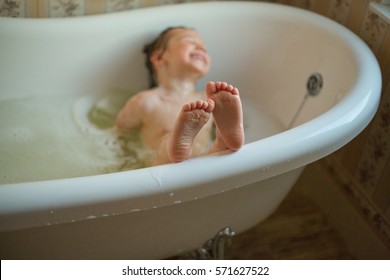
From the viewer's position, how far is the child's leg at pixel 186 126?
38.8 inches

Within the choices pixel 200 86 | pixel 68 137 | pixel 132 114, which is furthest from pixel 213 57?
pixel 68 137

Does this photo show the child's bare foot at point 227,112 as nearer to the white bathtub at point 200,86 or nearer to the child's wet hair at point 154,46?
the white bathtub at point 200,86

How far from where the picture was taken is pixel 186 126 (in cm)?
102

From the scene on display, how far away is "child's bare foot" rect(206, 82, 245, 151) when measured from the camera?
3.32ft

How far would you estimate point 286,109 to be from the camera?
1638 millimetres

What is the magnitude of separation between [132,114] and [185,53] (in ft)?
0.77

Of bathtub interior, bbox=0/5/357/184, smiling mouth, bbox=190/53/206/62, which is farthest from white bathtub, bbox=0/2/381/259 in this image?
smiling mouth, bbox=190/53/206/62

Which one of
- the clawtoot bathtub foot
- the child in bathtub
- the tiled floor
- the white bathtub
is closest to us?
the white bathtub

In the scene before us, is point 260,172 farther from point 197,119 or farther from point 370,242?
point 370,242

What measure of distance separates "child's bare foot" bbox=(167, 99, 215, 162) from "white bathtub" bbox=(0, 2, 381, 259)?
4cm

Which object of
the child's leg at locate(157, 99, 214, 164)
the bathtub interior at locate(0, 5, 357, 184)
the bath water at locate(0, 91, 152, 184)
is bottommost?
the bath water at locate(0, 91, 152, 184)

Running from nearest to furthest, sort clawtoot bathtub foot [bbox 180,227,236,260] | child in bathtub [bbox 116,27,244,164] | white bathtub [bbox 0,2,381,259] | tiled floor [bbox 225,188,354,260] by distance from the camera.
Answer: white bathtub [bbox 0,2,381,259]
clawtoot bathtub foot [bbox 180,227,236,260]
child in bathtub [bbox 116,27,244,164]
tiled floor [bbox 225,188,354,260]

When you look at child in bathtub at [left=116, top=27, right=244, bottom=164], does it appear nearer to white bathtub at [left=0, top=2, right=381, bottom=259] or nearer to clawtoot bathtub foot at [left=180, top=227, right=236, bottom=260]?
white bathtub at [left=0, top=2, right=381, bottom=259]

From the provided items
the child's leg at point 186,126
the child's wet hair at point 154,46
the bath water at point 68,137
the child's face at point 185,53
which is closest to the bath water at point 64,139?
the bath water at point 68,137
